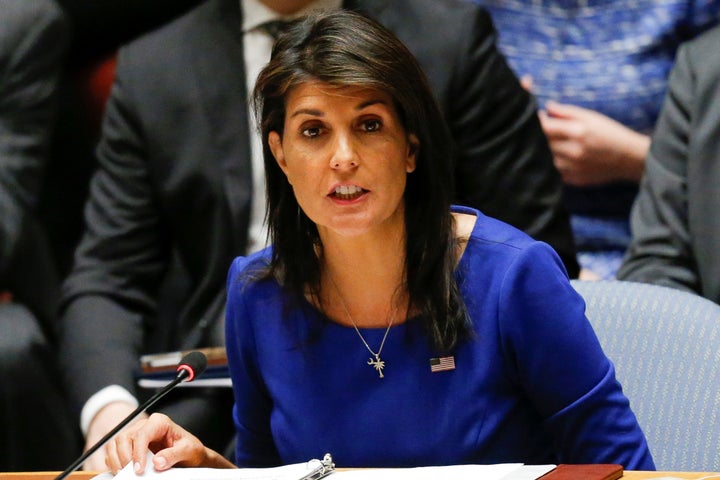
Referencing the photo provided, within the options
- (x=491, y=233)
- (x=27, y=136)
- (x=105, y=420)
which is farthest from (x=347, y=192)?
(x=27, y=136)

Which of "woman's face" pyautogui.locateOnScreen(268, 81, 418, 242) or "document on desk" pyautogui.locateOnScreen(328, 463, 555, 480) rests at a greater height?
"woman's face" pyautogui.locateOnScreen(268, 81, 418, 242)

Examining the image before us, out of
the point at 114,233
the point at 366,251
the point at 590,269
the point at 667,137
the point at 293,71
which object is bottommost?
the point at 590,269

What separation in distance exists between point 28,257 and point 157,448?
1.41 metres

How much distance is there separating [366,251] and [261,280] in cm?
18

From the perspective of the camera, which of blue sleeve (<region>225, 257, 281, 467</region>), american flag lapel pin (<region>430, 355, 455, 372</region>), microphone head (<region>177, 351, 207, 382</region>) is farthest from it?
blue sleeve (<region>225, 257, 281, 467</region>)

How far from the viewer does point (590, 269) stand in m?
2.66

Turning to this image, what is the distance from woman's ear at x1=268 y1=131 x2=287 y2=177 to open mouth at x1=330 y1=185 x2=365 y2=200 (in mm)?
111

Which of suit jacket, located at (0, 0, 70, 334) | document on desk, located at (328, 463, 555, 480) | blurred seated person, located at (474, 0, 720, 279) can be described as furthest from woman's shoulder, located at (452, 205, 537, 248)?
suit jacket, located at (0, 0, 70, 334)

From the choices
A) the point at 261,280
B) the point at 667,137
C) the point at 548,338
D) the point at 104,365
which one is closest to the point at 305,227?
the point at 261,280

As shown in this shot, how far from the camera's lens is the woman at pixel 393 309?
1.52 m

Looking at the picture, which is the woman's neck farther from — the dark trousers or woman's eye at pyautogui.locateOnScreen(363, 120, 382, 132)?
the dark trousers

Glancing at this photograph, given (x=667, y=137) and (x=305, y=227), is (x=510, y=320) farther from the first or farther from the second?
(x=667, y=137)

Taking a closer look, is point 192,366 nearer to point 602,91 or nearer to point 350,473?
point 350,473

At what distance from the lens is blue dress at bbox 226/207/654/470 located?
1.52 metres
